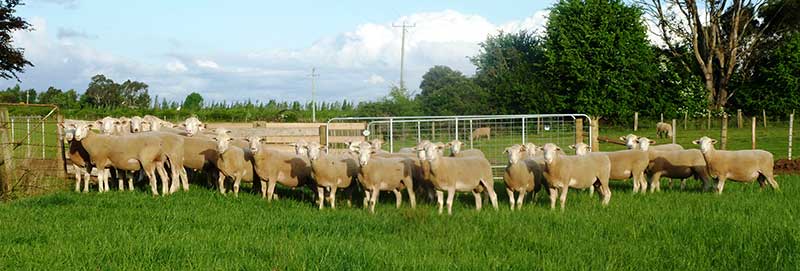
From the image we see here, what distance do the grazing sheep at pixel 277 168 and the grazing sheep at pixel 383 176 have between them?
1.72 metres

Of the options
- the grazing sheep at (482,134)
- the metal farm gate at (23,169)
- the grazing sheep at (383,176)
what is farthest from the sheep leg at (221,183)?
the grazing sheep at (482,134)

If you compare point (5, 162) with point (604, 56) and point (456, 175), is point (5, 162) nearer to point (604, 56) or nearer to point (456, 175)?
point (456, 175)

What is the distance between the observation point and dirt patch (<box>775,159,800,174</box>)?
2042cm

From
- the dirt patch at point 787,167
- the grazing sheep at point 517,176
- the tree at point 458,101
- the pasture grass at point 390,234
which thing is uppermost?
the tree at point 458,101

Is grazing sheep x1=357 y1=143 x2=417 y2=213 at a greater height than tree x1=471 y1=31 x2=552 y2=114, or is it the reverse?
tree x1=471 y1=31 x2=552 y2=114

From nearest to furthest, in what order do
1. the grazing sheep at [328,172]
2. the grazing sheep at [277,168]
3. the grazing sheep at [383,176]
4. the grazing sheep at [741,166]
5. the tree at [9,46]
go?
the grazing sheep at [383,176] → the grazing sheep at [328,172] → the grazing sheep at [277,168] → the grazing sheep at [741,166] → the tree at [9,46]

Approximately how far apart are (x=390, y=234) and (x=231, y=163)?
18.0ft

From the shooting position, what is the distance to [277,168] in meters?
14.7

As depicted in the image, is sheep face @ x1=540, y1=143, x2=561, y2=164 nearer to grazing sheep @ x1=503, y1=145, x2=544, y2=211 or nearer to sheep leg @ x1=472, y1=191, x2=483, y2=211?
grazing sheep @ x1=503, y1=145, x2=544, y2=211

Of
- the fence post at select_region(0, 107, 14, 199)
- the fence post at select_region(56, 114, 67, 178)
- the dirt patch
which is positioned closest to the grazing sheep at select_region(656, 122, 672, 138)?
the dirt patch

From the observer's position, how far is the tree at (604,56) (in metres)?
44.5

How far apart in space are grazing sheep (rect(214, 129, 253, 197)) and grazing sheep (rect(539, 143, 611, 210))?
229 inches

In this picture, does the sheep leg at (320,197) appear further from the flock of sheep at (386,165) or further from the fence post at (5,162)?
the fence post at (5,162)

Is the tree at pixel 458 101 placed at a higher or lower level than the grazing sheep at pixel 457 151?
higher
